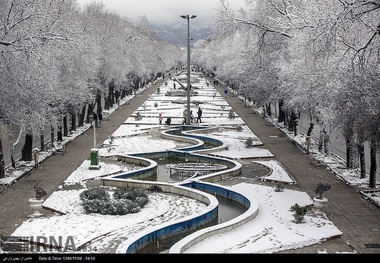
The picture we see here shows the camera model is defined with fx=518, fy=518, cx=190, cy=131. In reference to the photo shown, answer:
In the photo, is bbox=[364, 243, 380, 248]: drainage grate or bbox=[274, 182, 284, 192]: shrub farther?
bbox=[274, 182, 284, 192]: shrub

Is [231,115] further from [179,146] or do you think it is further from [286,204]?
[286,204]

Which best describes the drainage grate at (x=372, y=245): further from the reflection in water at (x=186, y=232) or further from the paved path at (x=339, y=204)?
the reflection in water at (x=186, y=232)

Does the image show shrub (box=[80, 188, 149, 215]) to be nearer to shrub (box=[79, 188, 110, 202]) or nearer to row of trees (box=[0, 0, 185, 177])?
shrub (box=[79, 188, 110, 202])

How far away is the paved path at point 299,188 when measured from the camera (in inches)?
470

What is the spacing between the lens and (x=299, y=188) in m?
17.8

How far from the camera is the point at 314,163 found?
2242 cm

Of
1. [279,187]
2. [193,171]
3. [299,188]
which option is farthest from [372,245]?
[193,171]

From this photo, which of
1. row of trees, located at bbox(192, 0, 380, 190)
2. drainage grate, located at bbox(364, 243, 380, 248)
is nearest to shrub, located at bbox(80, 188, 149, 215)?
drainage grate, located at bbox(364, 243, 380, 248)

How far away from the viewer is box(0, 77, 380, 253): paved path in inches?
470

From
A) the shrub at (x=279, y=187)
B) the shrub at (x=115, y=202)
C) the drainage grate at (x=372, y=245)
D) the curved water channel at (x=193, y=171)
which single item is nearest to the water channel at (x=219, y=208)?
the curved water channel at (x=193, y=171)

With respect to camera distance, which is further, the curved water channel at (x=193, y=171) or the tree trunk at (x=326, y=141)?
the tree trunk at (x=326, y=141)

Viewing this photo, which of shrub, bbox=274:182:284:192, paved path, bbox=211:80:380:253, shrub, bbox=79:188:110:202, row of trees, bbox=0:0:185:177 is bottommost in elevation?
paved path, bbox=211:80:380:253

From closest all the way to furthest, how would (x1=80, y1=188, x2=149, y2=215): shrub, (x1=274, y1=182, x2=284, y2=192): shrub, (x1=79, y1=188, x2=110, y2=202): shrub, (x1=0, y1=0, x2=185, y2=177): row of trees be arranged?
(x1=80, y1=188, x2=149, y2=215): shrub → (x1=79, y1=188, x2=110, y2=202): shrub → (x1=0, y1=0, x2=185, y2=177): row of trees → (x1=274, y1=182, x2=284, y2=192): shrub

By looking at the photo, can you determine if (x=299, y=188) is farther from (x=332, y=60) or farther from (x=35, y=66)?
(x=35, y=66)
